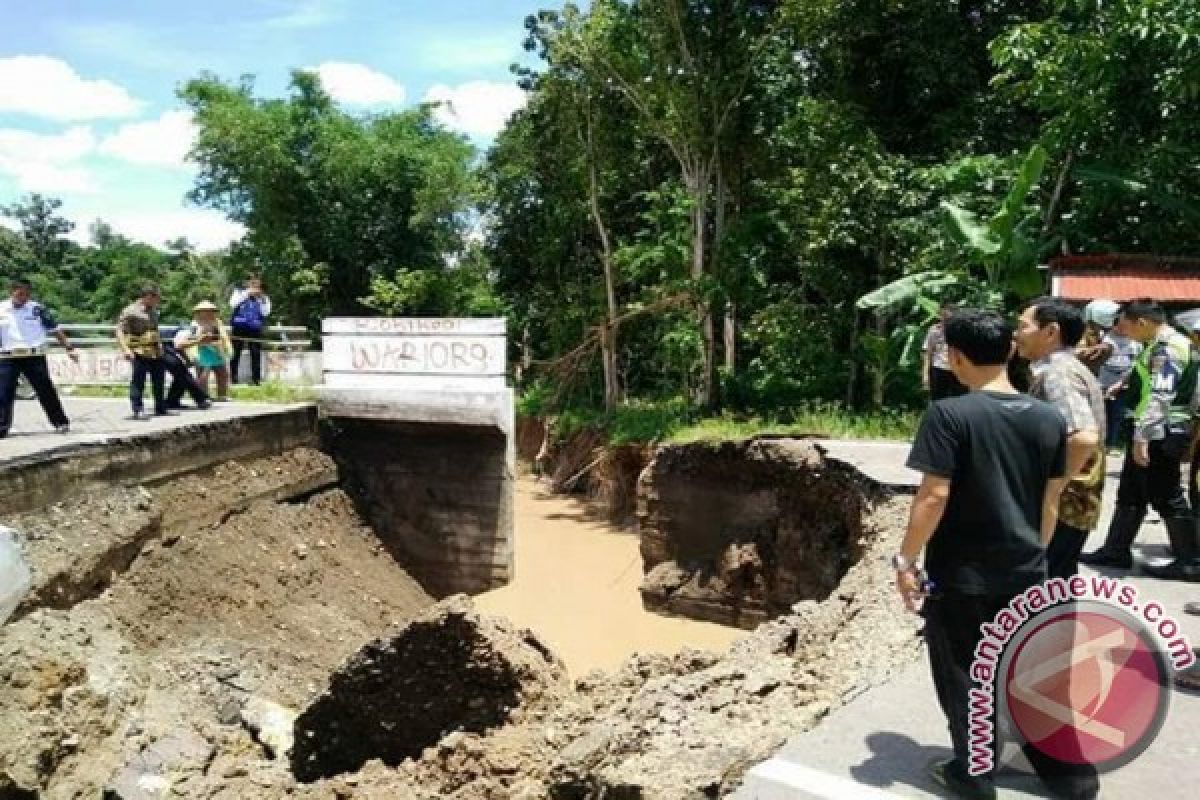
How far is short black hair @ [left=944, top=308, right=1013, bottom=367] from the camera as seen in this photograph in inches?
125

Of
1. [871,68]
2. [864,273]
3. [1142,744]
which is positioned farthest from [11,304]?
[871,68]

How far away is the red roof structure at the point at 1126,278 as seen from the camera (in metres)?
9.35

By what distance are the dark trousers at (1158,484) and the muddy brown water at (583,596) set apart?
4.41 meters

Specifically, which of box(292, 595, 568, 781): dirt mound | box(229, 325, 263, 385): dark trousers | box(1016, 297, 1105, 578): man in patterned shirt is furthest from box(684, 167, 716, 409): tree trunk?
box(1016, 297, 1105, 578): man in patterned shirt

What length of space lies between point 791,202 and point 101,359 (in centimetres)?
1063

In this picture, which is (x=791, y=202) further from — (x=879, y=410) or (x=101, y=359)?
(x=101, y=359)

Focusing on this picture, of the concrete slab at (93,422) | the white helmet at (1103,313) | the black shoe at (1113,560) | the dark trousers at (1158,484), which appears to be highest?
the white helmet at (1103,313)

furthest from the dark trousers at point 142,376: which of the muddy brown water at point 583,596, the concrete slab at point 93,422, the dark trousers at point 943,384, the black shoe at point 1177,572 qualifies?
the black shoe at point 1177,572

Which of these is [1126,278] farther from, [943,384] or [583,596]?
[583,596]

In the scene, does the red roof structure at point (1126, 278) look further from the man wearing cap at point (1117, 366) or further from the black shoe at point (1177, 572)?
the black shoe at point (1177, 572)

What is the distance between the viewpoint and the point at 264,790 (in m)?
5.87

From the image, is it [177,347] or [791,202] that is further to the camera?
[791,202]

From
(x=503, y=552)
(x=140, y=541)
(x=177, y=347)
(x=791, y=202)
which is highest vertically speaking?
(x=791, y=202)

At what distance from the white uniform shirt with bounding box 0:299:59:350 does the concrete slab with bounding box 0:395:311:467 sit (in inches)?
36.0
